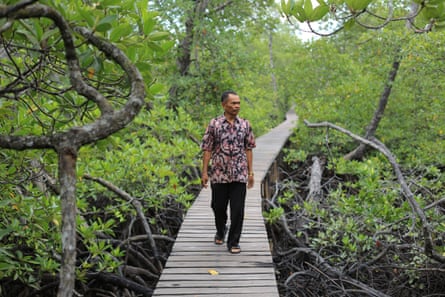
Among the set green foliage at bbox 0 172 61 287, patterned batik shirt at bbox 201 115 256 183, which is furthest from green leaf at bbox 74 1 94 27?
patterned batik shirt at bbox 201 115 256 183

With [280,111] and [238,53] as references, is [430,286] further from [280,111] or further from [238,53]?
[280,111]

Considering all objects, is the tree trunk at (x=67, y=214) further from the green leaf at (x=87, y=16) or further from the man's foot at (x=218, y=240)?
the man's foot at (x=218, y=240)

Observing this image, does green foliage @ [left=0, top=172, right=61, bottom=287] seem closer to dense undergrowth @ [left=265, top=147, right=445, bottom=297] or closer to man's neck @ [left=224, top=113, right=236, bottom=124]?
man's neck @ [left=224, top=113, right=236, bottom=124]

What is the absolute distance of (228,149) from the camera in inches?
150

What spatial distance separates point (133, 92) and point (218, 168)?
231 cm

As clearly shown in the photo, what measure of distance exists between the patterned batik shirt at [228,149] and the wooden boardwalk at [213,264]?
2.35 feet

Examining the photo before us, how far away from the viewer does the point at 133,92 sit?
158cm

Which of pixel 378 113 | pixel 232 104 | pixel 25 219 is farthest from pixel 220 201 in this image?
pixel 378 113

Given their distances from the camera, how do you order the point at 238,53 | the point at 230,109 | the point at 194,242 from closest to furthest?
1. the point at 230,109
2. the point at 194,242
3. the point at 238,53

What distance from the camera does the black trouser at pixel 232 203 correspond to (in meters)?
3.84

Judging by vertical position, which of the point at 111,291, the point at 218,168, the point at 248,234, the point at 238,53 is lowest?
the point at 111,291

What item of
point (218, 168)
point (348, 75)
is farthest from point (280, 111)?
point (218, 168)

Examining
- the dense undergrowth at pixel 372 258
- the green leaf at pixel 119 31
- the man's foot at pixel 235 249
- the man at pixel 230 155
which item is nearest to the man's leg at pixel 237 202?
the man at pixel 230 155

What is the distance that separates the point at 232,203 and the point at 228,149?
49cm
